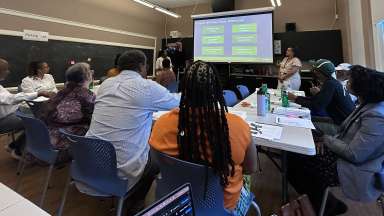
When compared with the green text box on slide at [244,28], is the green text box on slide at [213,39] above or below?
below

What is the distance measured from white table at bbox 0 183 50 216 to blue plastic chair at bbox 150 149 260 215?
1.66 ft

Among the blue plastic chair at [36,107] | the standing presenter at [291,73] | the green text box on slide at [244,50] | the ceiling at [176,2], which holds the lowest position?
the blue plastic chair at [36,107]

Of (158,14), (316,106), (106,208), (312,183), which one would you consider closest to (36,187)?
(106,208)

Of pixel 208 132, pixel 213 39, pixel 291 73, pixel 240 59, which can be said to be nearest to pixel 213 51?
pixel 213 39

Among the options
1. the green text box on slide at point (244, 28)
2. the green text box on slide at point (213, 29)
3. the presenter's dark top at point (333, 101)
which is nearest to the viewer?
the presenter's dark top at point (333, 101)

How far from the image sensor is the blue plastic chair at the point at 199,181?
98 cm

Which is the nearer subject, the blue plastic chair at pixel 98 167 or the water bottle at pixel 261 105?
the blue plastic chair at pixel 98 167

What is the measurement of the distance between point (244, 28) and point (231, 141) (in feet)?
16.3

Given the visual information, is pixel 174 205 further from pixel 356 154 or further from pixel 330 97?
pixel 330 97

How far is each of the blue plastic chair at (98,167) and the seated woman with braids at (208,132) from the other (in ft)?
1.30

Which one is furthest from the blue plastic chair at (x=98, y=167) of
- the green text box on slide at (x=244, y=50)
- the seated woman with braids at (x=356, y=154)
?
the green text box on slide at (x=244, y=50)

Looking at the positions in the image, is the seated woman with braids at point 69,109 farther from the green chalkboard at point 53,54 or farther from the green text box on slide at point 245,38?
the green text box on slide at point 245,38

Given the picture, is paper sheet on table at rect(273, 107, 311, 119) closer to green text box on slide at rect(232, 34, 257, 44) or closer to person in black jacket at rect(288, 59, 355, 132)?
person in black jacket at rect(288, 59, 355, 132)

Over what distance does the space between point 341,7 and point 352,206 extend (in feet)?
18.2
